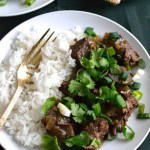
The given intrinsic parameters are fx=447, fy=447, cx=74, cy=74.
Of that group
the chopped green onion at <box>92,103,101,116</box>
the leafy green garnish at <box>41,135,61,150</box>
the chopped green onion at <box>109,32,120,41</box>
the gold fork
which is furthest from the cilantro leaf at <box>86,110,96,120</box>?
the chopped green onion at <box>109,32,120,41</box>

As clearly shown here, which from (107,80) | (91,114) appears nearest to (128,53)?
(107,80)

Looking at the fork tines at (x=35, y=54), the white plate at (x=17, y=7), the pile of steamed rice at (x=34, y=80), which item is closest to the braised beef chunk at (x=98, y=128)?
the pile of steamed rice at (x=34, y=80)

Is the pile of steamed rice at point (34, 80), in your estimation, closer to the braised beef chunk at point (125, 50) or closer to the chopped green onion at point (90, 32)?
the chopped green onion at point (90, 32)

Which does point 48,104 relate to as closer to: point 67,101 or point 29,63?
point 67,101

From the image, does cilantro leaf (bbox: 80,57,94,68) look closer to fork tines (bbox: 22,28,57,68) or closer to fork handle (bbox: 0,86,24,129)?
fork tines (bbox: 22,28,57,68)

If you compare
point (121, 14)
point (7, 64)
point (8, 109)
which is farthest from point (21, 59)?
point (121, 14)
